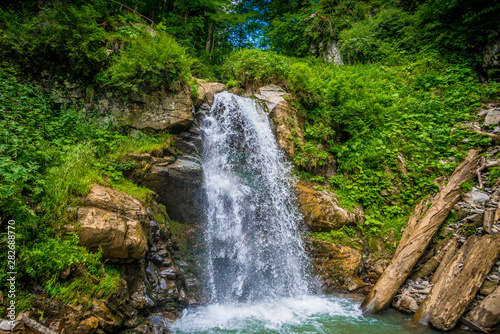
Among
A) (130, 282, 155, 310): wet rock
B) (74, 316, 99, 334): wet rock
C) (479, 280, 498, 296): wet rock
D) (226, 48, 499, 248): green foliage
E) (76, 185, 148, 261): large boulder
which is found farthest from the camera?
(226, 48, 499, 248): green foliage

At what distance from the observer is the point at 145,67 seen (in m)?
6.23

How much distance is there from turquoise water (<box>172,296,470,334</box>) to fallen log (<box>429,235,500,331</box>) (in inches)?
10.7

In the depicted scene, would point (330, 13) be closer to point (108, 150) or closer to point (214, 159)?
point (214, 159)

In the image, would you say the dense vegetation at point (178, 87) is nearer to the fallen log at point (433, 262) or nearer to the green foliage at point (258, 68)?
the green foliage at point (258, 68)

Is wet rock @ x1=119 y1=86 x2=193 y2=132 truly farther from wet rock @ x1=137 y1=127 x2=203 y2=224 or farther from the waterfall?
wet rock @ x1=137 y1=127 x2=203 y2=224

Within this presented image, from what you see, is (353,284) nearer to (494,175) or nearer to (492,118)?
(494,175)

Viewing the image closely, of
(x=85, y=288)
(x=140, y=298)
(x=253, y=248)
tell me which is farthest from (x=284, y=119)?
(x=85, y=288)

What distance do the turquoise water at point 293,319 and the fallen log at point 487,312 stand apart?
1.12 feet

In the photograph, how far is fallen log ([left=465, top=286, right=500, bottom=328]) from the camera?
4.05 metres

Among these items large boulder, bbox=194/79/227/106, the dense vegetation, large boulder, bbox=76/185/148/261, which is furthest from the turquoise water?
large boulder, bbox=194/79/227/106

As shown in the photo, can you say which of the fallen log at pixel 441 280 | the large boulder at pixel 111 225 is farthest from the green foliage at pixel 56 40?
the fallen log at pixel 441 280

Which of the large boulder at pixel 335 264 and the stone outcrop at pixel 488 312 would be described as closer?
the stone outcrop at pixel 488 312

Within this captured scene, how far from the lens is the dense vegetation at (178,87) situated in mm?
3643

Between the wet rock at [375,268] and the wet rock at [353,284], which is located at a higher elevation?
the wet rock at [375,268]
